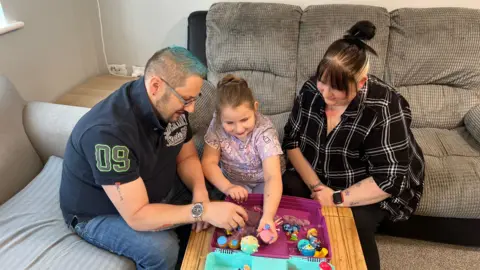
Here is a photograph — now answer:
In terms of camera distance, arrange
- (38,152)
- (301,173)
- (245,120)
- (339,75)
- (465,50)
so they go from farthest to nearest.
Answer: (465,50) < (38,152) < (301,173) < (245,120) < (339,75)

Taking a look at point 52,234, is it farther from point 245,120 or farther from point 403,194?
point 403,194

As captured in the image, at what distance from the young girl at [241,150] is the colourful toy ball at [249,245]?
0.31 ft

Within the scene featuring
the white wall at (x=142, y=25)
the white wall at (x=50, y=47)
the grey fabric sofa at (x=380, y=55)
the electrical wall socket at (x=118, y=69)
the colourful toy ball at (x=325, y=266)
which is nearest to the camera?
the colourful toy ball at (x=325, y=266)

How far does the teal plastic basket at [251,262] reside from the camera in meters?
1.11

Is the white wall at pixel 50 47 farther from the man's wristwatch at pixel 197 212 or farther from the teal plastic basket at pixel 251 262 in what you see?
the teal plastic basket at pixel 251 262

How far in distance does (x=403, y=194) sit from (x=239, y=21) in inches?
46.9

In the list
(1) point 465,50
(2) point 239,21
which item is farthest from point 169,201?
(1) point 465,50

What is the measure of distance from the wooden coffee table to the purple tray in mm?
34

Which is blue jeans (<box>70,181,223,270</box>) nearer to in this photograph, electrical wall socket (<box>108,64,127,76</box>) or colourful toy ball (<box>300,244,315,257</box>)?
colourful toy ball (<box>300,244,315,257</box>)

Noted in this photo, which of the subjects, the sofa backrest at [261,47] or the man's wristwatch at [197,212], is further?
the sofa backrest at [261,47]

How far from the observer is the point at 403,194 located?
152 centimetres

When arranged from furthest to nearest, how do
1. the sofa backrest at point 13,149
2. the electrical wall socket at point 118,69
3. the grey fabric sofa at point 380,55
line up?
the electrical wall socket at point 118,69, the grey fabric sofa at point 380,55, the sofa backrest at point 13,149

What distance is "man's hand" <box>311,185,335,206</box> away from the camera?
4.95ft

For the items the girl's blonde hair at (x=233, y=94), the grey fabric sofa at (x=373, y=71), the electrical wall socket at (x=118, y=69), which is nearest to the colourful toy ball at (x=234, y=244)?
the girl's blonde hair at (x=233, y=94)
